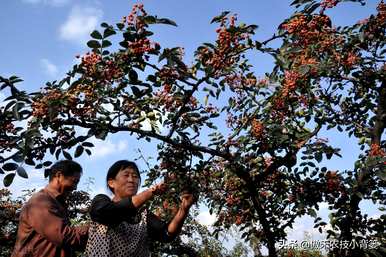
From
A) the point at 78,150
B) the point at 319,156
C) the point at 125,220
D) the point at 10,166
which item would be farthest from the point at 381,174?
the point at 10,166

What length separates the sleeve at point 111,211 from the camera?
6.67 feet

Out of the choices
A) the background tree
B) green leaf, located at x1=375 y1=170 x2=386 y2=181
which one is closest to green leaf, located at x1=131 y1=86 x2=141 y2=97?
the background tree

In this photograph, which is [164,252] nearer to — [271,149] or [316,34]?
[271,149]

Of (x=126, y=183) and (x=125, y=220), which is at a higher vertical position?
(x=126, y=183)

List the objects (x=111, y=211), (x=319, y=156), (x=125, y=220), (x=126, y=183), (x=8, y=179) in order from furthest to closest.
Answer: (x=319, y=156) < (x=8, y=179) < (x=126, y=183) < (x=125, y=220) < (x=111, y=211)

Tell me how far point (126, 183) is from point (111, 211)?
342mm

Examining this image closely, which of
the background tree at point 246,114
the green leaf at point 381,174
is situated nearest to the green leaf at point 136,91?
the background tree at point 246,114

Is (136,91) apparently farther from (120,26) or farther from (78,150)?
(78,150)

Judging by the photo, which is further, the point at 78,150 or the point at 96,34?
the point at 78,150

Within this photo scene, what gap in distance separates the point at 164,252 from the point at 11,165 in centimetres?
415

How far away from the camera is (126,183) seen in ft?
7.85

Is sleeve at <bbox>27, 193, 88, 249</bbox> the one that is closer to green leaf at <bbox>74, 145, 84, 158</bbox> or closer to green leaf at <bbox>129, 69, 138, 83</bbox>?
green leaf at <bbox>74, 145, 84, 158</bbox>

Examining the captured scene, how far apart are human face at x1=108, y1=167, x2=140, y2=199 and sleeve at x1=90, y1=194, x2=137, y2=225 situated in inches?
8.9

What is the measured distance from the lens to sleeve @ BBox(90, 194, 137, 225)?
6.67 ft
